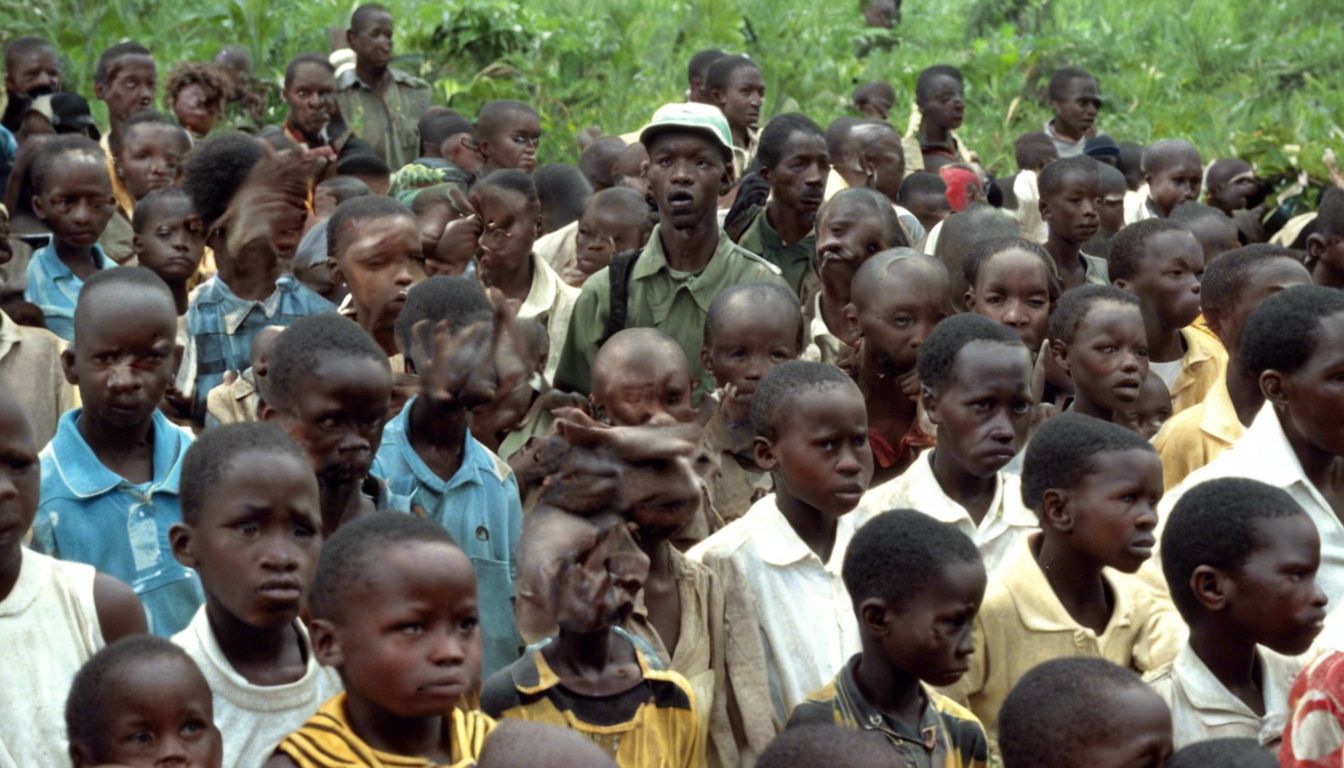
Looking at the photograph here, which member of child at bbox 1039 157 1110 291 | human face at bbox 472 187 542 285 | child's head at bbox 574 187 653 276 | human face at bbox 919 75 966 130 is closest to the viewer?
human face at bbox 472 187 542 285

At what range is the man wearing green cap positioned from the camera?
625cm

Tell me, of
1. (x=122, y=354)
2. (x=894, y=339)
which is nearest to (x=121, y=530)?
(x=122, y=354)

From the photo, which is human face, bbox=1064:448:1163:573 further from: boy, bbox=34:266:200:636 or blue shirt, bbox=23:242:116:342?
blue shirt, bbox=23:242:116:342

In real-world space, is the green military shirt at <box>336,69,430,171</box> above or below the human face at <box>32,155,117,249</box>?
below

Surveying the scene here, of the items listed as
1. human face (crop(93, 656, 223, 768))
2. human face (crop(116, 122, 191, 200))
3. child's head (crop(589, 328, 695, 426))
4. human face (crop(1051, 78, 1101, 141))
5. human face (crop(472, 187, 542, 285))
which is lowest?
human face (crop(1051, 78, 1101, 141))

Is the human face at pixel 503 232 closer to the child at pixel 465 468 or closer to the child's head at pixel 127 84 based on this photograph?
the child at pixel 465 468

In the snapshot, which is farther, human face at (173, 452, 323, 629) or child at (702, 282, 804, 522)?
child at (702, 282, 804, 522)

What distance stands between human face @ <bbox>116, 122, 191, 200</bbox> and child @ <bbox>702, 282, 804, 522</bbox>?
3.11 m

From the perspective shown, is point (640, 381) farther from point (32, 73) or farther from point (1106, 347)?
point (32, 73)

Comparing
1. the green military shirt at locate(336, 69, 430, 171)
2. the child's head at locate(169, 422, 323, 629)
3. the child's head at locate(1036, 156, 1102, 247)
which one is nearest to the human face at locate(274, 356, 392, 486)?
the child's head at locate(169, 422, 323, 629)

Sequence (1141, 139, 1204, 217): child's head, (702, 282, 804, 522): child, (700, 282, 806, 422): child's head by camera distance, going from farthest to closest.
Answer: (1141, 139, 1204, 217): child's head < (700, 282, 806, 422): child's head < (702, 282, 804, 522): child

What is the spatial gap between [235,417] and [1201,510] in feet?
8.16

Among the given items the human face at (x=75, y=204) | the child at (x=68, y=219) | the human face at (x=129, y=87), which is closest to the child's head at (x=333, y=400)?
the child at (x=68, y=219)

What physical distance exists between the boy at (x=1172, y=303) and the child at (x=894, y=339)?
87 cm
